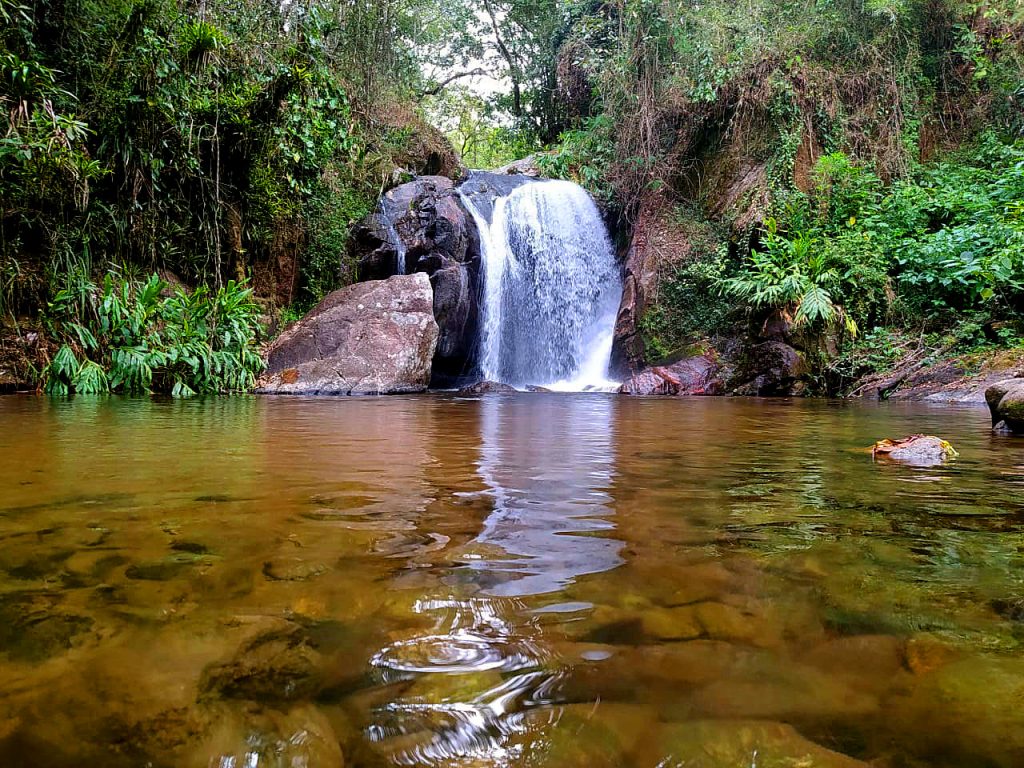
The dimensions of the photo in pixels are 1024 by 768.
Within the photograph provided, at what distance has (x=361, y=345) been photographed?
9492 millimetres

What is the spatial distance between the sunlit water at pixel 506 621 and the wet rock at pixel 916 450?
0.52 m

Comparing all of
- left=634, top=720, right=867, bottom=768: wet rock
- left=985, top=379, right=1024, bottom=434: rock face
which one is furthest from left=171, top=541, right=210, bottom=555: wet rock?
left=985, top=379, right=1024, bottom=434: rock face

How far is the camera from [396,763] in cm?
62

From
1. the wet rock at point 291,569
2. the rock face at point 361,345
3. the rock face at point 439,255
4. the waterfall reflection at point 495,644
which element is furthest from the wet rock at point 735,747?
the rock face at point 439,255

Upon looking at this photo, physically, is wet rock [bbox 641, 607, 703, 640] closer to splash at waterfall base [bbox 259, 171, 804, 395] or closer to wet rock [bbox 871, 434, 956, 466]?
wet rock [bbox 871, 434, 956, 466]

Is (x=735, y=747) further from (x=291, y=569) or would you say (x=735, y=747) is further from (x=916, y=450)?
(x=916, y=450)

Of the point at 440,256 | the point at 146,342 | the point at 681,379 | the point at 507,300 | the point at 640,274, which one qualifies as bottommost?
the point at 681,379

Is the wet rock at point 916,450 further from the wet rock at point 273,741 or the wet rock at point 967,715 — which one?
the wet rock at point 273,741

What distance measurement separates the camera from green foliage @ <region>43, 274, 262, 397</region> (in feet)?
24.9

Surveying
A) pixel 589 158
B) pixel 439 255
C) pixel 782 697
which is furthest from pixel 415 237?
pixel 782 697

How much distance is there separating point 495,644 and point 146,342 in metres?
8.43

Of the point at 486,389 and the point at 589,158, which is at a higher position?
the point at 589,158

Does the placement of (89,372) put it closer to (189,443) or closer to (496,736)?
(189,443)

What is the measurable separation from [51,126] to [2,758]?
8.29 meters
